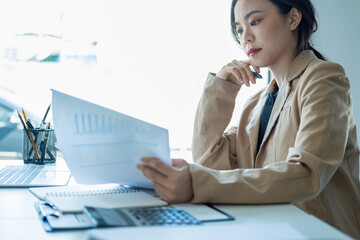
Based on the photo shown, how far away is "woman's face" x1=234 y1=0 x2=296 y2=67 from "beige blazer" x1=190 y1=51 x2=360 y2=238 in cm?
8

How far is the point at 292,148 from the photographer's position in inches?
43.1

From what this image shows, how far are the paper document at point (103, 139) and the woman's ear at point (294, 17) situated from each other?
0.74m

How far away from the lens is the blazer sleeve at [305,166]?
96 cm

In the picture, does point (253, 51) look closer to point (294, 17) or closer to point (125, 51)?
point (294, 17)

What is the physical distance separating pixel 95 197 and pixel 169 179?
6.6 inches

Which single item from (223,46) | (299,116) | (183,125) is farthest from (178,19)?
(299,116)

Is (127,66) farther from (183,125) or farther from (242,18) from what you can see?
(242,18)

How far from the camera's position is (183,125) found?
2625 millimetres

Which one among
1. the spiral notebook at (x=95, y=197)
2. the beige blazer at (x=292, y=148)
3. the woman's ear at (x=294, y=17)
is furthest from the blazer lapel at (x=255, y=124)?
the spiral notebook at (x=95, y=197)

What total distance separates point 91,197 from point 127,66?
1605 millimetres

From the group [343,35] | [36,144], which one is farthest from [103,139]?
[343,35]

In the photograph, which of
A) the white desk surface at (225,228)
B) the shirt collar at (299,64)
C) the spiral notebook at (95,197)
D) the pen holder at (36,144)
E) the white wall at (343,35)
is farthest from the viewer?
the white wall at (343,35)

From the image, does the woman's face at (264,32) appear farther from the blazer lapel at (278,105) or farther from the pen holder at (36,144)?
the pen holder at (36,144)

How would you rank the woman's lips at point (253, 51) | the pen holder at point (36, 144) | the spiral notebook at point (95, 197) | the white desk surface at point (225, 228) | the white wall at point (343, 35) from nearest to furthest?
the white desk surface at point (225, 228), the spiral notebook at point (95, 197), the woman's lips at point (253, 51), the pen holder at point (36, 144), the white wall at point (343, 35)
